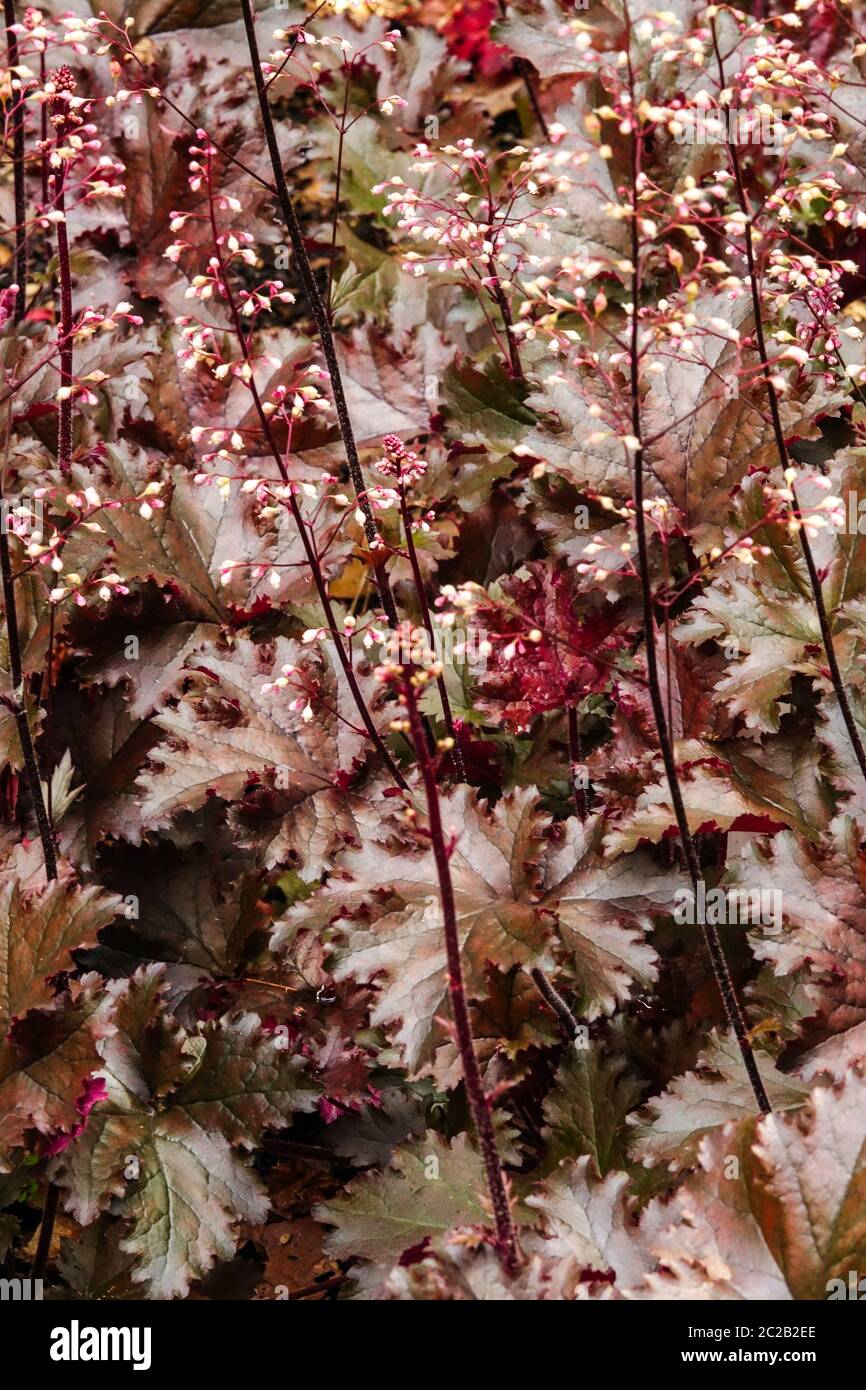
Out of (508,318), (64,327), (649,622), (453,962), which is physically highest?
(508,318)

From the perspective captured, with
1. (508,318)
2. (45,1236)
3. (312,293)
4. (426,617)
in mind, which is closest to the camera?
(312,293)

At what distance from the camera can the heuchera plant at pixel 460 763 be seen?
5.27 ft

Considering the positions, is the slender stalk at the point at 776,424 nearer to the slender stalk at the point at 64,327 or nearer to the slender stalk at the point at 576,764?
the slender stalk at the point at 576,764

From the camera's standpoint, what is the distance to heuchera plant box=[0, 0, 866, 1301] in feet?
5.27

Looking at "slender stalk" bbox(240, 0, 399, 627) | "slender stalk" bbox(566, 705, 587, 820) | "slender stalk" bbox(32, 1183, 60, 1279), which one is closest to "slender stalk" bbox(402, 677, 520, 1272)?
"slender stalk" bbox(240, 0, 399, 627)

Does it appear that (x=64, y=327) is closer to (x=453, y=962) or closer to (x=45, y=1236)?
(x=453, y=962)

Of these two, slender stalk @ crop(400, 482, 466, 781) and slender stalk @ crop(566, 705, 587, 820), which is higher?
slender stalk @ crop(400, 482, 466, 781)

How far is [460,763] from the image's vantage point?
2.28m

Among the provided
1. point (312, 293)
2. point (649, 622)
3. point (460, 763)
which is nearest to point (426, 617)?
point (460, 763)

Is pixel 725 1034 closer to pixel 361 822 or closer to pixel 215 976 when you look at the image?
pixel 361 822

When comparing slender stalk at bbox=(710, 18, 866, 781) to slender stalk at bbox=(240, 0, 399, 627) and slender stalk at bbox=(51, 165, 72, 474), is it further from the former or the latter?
slender stalk at bbox=(51, 165, 72, 474)

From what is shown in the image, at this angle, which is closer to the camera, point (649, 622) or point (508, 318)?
point (649, 622)

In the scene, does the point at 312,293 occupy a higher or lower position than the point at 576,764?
higher

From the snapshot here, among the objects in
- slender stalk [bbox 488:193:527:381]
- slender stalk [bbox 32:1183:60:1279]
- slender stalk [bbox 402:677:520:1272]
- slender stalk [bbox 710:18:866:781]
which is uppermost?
slender stalk [bbox 488:193:527:381]
